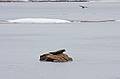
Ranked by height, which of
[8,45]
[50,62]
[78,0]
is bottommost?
[78,0]

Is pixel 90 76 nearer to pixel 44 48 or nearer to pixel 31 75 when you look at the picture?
pixel 31 75

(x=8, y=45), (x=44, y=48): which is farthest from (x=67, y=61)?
(x=8, y=45)

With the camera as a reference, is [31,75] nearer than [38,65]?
Yes

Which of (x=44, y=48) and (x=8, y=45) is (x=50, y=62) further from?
(x=8, y=45)

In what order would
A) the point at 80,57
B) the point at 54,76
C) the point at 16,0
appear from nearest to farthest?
the point at 54,76 < the point at 80,57 < the point at 16,0

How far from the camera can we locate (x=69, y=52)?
486 inches

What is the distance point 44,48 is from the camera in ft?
43.8

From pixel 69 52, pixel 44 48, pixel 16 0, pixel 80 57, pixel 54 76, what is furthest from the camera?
pixel 16 0

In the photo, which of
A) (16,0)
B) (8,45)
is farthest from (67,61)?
(16,0)

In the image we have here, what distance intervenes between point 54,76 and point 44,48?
15.9 feet

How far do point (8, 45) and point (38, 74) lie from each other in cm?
539

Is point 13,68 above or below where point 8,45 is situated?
above

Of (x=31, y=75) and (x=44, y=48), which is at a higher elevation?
(x=31, y=75)

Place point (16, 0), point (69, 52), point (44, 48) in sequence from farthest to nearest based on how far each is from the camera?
point (16, 0) < point (44, 48) < point (69, 52)
